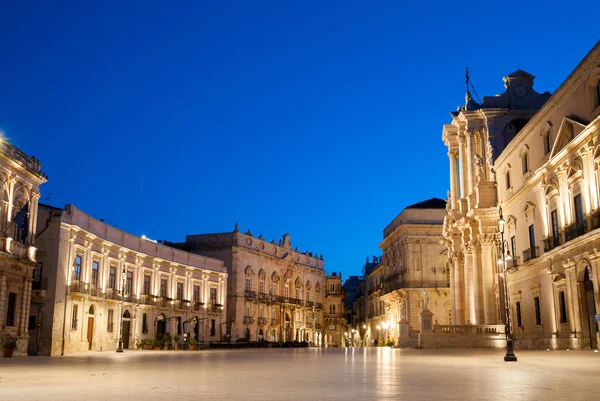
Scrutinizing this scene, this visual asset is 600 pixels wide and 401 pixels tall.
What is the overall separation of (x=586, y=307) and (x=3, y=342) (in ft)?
84.5

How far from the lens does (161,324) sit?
56.6 meters

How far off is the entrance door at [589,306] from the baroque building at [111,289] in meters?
28.1

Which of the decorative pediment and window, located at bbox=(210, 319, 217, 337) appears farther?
window, located at bbox=(210, 319, 217, 337)

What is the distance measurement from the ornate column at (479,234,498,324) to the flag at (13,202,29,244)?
26.4 metres

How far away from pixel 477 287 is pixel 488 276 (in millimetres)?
1132

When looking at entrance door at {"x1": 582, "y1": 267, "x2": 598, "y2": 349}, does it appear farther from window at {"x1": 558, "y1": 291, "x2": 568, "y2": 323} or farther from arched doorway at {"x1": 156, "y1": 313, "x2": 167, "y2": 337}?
arched doorway at {"x1": 156, "y1": 313, "x2": 167, "y2": 337}

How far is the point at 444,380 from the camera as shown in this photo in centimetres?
1144

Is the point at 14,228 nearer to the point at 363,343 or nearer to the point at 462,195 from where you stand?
the point at 462,195

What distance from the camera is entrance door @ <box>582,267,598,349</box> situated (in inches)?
1079

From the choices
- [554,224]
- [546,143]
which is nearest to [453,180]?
[546,143]

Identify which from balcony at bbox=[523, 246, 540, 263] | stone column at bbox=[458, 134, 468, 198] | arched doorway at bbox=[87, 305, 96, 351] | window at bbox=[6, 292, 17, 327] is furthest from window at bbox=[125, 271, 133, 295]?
balcony at bbox=[523, 246, 540, 263]

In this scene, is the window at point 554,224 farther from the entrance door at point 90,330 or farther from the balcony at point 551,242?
the entrance door at point 90,330

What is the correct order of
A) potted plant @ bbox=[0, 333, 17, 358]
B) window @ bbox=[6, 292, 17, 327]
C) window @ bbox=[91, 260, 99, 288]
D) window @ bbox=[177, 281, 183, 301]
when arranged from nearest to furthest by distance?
potted plant @ bbox=[0, 333, 17, 358], window @ bbox=[6, 292, 17, 327], window @ bbox=[91, 260, 99, 288], window @ bbox=[177, 281, 183, 301]

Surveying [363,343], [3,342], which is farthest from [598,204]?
[363,343]
